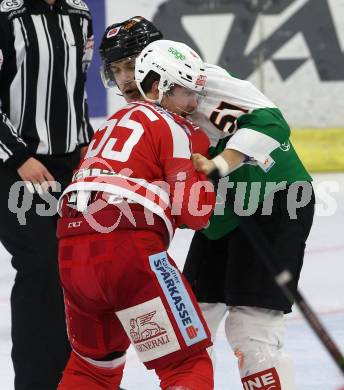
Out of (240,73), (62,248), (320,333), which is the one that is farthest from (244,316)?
(240,73)

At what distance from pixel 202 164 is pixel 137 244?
223 millimetres

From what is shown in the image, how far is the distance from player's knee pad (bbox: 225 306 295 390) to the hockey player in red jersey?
0.25m

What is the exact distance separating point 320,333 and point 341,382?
2.24 ft

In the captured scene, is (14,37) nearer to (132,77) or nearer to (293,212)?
(132,77)

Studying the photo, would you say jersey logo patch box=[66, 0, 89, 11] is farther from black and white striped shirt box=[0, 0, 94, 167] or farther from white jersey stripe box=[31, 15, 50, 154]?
white jersey stripe box=[31, 15, 50, 154]

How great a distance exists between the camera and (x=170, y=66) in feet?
7.91

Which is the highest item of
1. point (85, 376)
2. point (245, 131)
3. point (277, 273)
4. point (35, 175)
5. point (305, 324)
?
point (245, 131)

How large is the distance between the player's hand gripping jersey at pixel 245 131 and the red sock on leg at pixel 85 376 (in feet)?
1.57

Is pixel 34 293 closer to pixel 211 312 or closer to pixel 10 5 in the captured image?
pixel 211 312

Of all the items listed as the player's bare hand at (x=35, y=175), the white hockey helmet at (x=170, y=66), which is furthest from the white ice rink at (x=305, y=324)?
the white hockey helmet at (x=170, y=66)

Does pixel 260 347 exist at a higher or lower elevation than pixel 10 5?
lower

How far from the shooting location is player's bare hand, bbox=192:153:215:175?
2.33m

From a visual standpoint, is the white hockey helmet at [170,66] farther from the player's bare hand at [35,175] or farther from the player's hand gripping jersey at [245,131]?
the player's bare hand at [35,175]

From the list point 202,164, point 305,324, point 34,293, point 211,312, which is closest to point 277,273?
point 202,164
